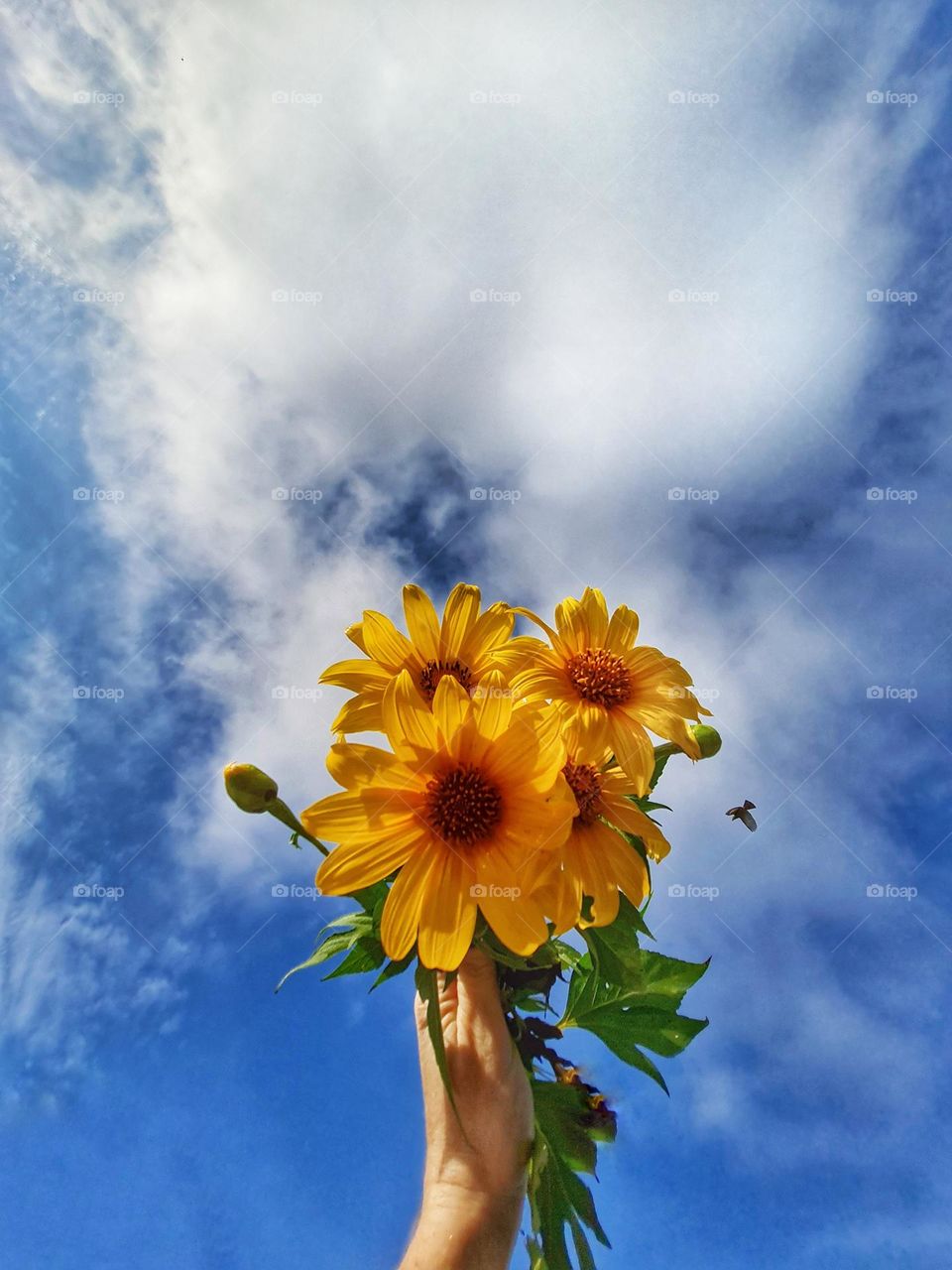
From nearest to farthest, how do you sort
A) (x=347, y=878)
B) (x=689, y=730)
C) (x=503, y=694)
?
(x=347, y=878), (x=503, y=694), (x=689, y=730)

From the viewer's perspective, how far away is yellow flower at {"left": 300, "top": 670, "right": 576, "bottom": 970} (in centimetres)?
121

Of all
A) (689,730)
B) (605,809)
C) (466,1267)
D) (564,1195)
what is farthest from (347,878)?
(564,1195)

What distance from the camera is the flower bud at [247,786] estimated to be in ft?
4.59

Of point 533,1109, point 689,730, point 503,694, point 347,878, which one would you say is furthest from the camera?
point 533,1109

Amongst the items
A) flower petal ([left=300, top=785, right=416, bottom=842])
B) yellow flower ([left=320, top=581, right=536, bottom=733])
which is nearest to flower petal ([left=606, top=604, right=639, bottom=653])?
yellow flower ([left=320, top=581, right=536, bottom=733])

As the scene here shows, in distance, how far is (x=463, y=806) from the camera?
4.21 feet

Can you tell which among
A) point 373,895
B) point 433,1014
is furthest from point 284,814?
point 433,1014

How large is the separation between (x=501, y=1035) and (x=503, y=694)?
2.69ft

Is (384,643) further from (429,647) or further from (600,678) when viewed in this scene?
(600,678)

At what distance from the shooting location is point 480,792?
4.29 feet

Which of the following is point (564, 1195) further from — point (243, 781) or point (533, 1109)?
point (243, 781)

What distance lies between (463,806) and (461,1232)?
3.50 ft

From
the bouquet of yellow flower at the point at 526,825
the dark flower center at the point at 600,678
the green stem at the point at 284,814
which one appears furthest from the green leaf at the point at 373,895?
the dark flower center at the point at 600,678

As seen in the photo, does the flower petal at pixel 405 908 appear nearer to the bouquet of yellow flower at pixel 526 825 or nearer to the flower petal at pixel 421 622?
the bouquet of yellow flower at pixel 526 825
